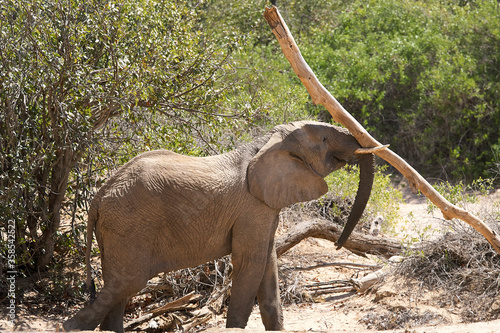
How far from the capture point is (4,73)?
Answer: 22.9 feet

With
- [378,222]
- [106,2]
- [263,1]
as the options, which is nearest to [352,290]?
[378,222]

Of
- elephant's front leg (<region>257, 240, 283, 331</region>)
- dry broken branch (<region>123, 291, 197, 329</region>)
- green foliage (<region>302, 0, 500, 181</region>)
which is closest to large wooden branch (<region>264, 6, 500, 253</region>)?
elephant's front leg (<region>257, 240, 283, 331</region>)

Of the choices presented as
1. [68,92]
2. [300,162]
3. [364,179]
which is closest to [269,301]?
[300,162]

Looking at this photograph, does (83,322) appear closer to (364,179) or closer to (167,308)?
(167,308)

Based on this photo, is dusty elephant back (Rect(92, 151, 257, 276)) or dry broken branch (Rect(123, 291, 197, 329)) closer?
dusty elephant back (Rect(92, 151, 257, 276))

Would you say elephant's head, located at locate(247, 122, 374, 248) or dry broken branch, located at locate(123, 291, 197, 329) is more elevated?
elephant's head, located at locate(247, 122, 374, 248)

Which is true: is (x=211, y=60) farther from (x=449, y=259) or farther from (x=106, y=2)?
(x=449, y=259)

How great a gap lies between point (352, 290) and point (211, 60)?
3635 mm

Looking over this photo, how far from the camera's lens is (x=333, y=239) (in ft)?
28.8

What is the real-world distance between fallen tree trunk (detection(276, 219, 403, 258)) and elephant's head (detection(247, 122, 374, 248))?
2.05m

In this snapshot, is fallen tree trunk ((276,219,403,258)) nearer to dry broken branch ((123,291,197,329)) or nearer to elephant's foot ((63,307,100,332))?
dry broken branch ((123,291,197,329))

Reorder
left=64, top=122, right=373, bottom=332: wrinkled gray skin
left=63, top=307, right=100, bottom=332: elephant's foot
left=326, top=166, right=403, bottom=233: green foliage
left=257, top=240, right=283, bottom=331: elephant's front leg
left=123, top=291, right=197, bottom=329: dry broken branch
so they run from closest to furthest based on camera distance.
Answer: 1. left=63, top=307, right=100, bottom=332: elephant's foot
2. left=64, top=122, right=373, bottom=332: wrinkled gray skin
3. left=257, top=240, right=283, bottom=331: elephant's front leg
4. left=123, top=291, right=197, bottom=329: dry broken branch
5. left=326, top=166, right=403, bottom=233: green foliage

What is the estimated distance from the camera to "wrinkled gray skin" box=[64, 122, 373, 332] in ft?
19.4

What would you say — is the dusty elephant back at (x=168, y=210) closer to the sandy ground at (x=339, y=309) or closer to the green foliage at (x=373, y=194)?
the sandy ground at (x=339, y=309)
